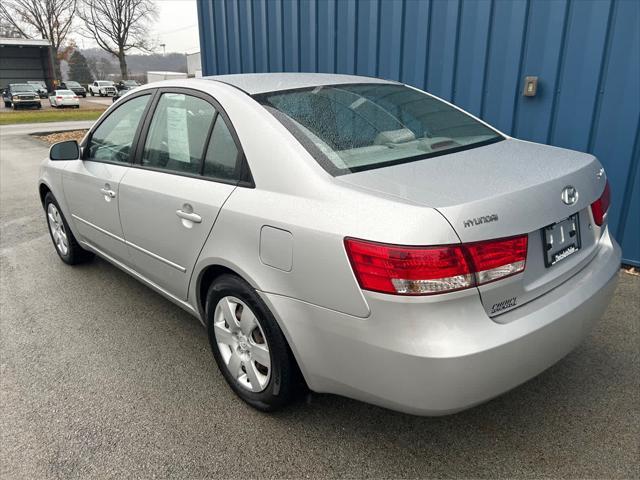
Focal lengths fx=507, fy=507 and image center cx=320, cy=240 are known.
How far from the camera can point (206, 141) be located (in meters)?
2.63

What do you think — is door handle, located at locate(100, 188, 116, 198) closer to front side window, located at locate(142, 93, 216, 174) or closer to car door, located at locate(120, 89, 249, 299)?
car door, located at locate(120, 89, 249, 299)

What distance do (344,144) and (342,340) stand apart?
0.89 m

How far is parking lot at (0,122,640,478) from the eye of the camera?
7.29 ft

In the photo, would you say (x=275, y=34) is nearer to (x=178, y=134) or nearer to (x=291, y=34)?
(x=291, y=34)

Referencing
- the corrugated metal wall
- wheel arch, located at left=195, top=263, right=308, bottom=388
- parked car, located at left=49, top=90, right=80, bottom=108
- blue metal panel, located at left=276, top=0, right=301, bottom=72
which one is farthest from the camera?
parked car, located at left=49, top=90, right=80, bottom=108

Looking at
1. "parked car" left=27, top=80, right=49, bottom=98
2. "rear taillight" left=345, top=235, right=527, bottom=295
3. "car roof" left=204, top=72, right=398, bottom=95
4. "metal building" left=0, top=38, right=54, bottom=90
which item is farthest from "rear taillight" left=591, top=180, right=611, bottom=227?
"metal building" left=0, top=38, right=54, bottom=90

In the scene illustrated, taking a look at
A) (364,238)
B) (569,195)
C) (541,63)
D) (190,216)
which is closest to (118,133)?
(190,216)

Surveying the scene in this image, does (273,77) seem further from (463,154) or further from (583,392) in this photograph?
(583,392)

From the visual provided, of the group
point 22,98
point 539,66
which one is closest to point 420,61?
point 539,66

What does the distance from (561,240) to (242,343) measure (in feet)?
5.02

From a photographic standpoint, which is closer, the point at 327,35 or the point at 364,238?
the point at 364,238

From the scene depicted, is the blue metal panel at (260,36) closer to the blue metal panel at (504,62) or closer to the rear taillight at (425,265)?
the blue metal panel at (504,62)

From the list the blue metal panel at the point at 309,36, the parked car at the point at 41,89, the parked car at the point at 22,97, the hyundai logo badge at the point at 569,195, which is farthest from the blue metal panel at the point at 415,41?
the parked car at the point at 41,89

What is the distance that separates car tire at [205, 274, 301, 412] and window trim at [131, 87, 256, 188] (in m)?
0.47
